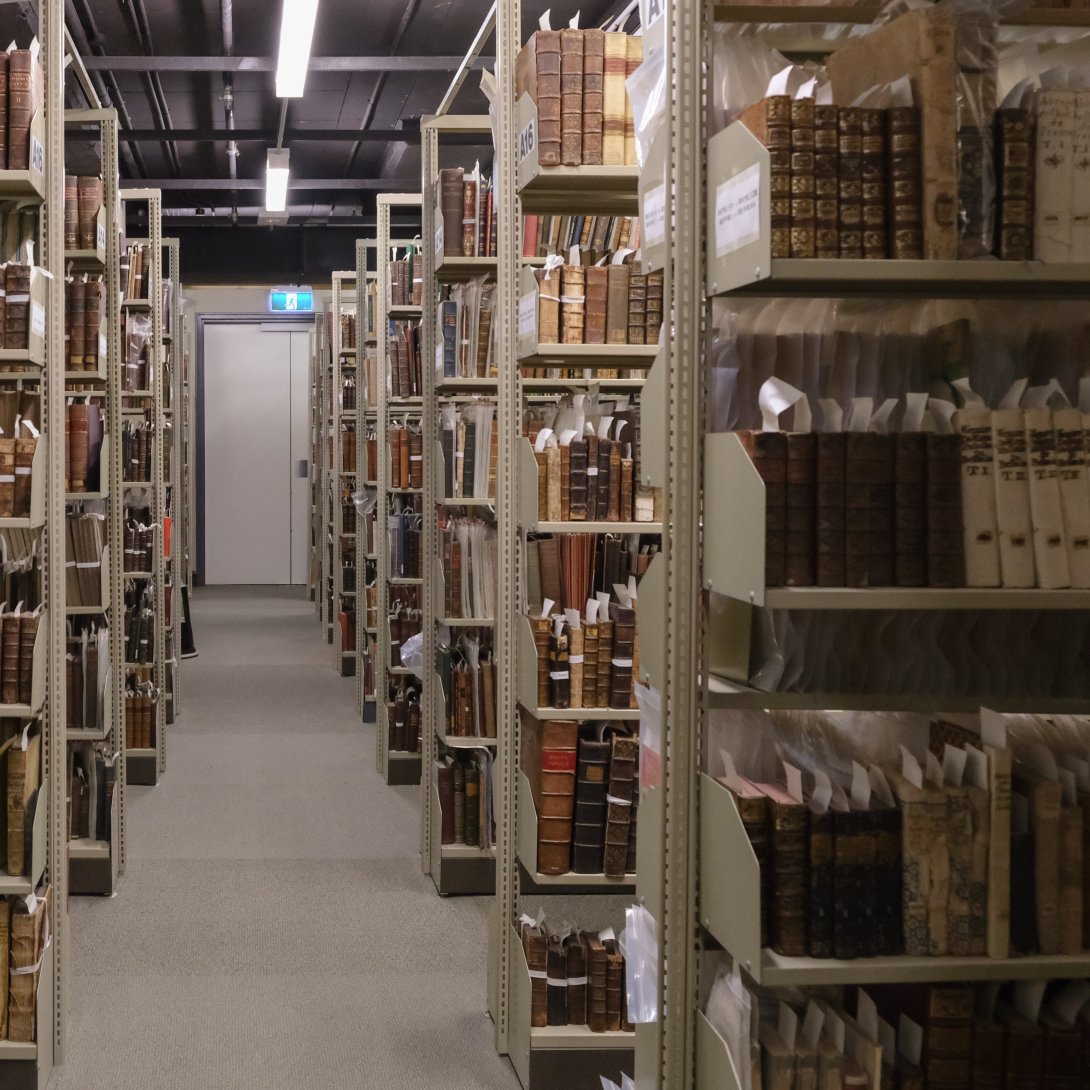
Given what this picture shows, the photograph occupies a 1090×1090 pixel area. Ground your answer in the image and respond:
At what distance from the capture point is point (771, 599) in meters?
1.82

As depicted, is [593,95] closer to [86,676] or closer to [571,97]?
[571,97]

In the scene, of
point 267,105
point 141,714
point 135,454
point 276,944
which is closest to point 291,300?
point 267,105

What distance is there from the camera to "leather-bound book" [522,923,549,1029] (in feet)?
10.7

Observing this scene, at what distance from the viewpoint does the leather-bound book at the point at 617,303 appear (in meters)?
3.34

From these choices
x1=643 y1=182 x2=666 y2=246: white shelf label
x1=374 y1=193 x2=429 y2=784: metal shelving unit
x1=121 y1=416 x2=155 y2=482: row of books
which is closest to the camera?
x1=643 y1=182 x2=666 y2=246: white shelf label

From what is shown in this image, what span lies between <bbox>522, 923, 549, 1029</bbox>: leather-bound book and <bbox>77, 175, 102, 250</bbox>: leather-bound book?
283 centimetres

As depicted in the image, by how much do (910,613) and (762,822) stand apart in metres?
0.42

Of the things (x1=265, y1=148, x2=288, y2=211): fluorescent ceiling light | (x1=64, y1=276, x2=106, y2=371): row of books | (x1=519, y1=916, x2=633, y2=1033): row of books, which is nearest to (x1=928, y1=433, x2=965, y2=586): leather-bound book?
(x1=519, y1=916, x2=633, y2=1033): row of books

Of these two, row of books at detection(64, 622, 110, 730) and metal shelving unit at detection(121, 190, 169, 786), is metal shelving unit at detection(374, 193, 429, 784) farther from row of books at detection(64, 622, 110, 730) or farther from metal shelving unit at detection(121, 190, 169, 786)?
row of books at detection(64, 622, 110, 730)

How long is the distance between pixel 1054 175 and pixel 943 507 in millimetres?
475

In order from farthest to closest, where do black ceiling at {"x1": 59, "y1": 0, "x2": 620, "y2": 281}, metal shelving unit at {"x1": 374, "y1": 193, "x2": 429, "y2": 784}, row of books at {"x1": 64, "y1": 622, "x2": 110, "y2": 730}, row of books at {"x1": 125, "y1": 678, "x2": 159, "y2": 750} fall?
black ceiling at {"x1": 59, "y1": 0, "x2": 620, "y2": 281}, metal shelving unit at {"x1": 374, "y1": 193, "x2": 429, "y2": 784}, row of books at {"x1": 125, "y1": 678, "x2": 159, "y2": 750}, row of books at {"x1": 64, "y1": 622, "x2": 110, "y2": 730}

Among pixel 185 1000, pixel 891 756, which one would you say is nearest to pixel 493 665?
pixel 185 1000

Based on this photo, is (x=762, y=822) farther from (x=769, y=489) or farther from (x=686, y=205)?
(x=686, y=205)

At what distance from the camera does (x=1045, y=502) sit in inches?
72.9
